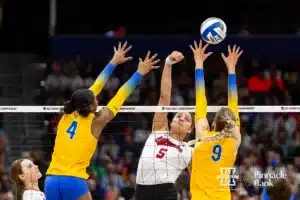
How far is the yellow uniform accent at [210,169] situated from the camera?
862 centimetres

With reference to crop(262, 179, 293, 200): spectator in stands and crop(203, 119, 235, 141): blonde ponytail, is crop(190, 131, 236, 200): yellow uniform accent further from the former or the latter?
crop(262, 179, 293, 200): spectator in stands

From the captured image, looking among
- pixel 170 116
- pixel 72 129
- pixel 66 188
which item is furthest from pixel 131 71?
pixel 66 188

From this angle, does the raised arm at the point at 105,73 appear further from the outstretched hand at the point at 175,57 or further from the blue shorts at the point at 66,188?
the blue shorts at the point at 66,188

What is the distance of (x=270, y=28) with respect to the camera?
21500mm

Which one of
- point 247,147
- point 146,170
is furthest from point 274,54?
point 146,170

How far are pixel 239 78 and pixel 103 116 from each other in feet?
33.8

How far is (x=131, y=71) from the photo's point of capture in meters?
18.6

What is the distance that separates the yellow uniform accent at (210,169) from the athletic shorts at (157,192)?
57 centimetres

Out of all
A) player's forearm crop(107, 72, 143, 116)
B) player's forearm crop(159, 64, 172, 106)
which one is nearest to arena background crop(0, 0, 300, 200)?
player's forearm crop(159, 64, 172, 106)

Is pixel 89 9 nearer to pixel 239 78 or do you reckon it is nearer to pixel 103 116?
pixel 239 78

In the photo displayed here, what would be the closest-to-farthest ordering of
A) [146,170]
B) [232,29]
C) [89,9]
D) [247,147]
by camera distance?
[146,170], [247,147], [232,29], [89,9]

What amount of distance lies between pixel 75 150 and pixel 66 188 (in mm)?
376

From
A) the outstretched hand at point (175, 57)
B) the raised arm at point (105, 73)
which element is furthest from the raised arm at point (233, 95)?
the raised arm at point (105, 73)

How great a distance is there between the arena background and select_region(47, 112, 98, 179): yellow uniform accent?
366cm
